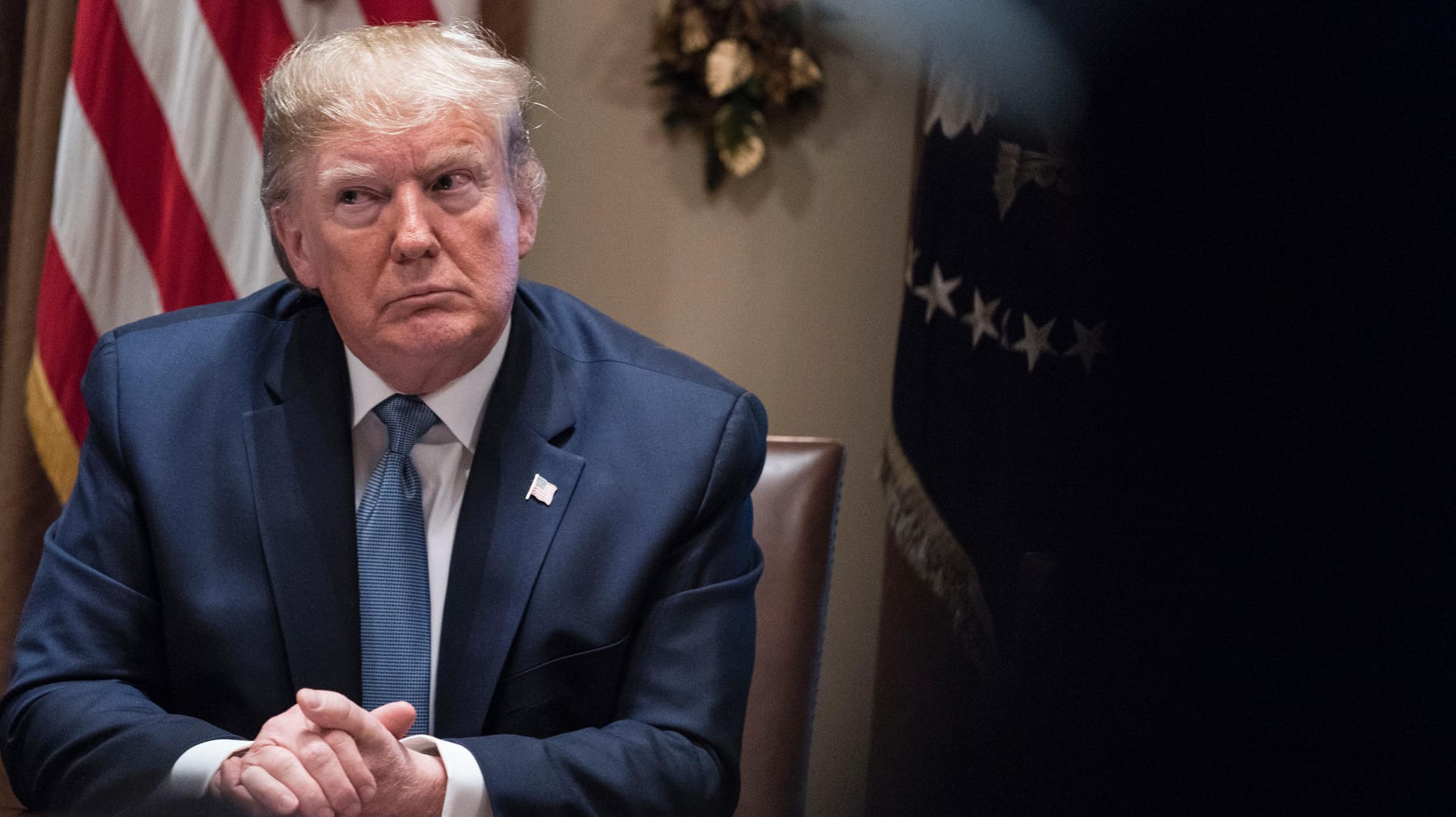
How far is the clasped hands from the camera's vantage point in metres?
1.13

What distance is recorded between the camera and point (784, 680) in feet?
5.39

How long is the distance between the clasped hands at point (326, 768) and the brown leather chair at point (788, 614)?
543 mm

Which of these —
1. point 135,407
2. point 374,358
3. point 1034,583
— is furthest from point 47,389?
point 1034,583

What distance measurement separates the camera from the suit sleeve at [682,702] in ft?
4.07

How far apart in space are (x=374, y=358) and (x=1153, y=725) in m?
1.00

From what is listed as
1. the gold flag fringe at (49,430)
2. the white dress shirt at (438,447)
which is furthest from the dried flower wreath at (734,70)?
the gold flag fringe at (49,430)

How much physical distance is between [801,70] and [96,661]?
1.76 m

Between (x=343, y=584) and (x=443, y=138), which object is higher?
(x=443, y=138)

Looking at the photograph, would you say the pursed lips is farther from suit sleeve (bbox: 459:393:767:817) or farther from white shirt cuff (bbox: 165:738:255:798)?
white shirt cuff (bbox: 165:738:255:798)

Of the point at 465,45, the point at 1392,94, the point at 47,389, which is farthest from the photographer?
the point at 47,389

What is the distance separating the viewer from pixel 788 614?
1661 mm

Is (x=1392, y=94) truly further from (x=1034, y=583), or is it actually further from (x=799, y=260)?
(x=799, y=260)

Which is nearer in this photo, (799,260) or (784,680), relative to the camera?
(784,680)

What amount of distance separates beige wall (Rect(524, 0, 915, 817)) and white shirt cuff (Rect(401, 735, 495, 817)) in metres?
1.62
